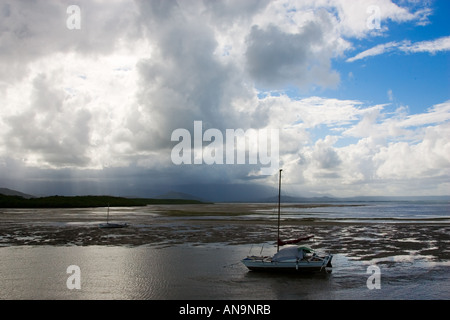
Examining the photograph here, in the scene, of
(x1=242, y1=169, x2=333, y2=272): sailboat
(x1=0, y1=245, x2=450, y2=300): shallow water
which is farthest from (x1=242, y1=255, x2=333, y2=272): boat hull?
(x1=0, y1=245, x2=450, y2=300): shallow water

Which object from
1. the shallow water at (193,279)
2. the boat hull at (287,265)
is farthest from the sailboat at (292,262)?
the shallow water at (193,279)

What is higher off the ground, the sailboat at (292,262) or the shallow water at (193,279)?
the sailboat at (292,262)

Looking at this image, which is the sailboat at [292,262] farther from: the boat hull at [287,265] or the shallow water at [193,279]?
the shallow water at [193,279]

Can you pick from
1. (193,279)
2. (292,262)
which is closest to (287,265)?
(292,262)

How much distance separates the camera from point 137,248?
38.2 meters

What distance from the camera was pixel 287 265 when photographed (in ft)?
88.3

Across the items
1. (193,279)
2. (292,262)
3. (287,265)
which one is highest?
(292,262)

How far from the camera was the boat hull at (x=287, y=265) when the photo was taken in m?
26.8

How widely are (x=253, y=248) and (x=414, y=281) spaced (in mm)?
17277

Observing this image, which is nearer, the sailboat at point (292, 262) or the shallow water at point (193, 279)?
the shallow water at point (193, 279)

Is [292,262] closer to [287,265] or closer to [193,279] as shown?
[287,265]
